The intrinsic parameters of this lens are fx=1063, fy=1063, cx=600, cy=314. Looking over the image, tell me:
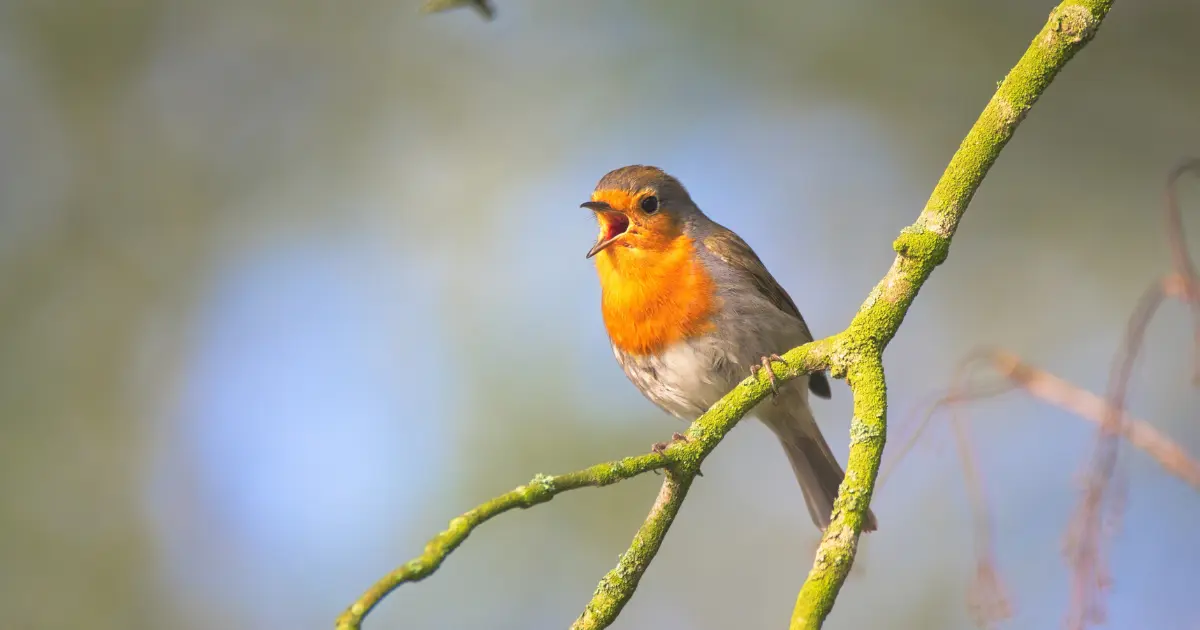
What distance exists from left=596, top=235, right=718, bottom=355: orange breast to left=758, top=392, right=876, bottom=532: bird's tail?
0.78 metres

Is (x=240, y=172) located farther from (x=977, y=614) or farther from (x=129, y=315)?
(x=977, y=614)

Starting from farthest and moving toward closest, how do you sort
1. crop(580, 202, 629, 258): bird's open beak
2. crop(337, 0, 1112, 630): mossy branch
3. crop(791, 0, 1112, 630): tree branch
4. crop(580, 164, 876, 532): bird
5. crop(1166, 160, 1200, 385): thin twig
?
crop(580, 202, 629, 258): bird's open beak < crop(580, 164, 876, 532): bird < crop(1166, 160, 1200, 385): thin twig < crop(791, 0, 1112, 630): tree branch < crop(337, 0, 1112, 630): mossy branch

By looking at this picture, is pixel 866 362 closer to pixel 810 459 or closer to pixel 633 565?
pixel 633 565

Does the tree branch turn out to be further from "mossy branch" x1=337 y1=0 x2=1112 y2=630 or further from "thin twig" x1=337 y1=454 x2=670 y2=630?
"thin twig" x1=337 y1=454 x2=670 y2=630

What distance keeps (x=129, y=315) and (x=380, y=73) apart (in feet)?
10.1

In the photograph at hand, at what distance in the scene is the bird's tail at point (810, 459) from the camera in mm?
4543

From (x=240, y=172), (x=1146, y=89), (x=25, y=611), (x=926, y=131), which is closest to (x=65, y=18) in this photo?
(x=240, y=172)

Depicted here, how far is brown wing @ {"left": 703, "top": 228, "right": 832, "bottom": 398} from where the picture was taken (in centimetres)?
421

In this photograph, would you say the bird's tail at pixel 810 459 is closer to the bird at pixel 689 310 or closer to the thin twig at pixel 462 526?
the bird at pixel 689 310

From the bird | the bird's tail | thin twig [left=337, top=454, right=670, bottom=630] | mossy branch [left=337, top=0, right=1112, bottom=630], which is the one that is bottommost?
thin twig [left=337, top=454, right=670, bottom=630]

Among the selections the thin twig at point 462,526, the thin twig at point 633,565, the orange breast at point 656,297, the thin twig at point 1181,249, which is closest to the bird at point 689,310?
the orange breast at point 656,297

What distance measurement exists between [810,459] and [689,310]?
1098 mm

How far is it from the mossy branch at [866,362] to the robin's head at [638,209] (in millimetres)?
1883

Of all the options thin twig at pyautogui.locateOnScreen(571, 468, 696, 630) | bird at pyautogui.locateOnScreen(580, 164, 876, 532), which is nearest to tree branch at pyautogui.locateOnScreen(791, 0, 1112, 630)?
thin twig at pyautogui.locateOnScreen(571, 468, 696, 630)
